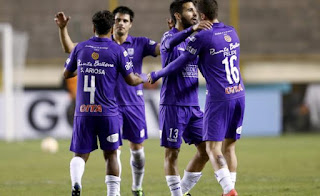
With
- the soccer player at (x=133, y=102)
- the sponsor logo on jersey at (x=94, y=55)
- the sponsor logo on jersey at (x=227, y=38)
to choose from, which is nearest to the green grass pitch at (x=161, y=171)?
the soccer player at (x=133, y=102)

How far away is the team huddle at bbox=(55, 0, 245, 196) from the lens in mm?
7656

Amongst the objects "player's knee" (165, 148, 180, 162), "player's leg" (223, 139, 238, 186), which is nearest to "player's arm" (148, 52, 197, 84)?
"player's knee" (165, 148, 180, 162)

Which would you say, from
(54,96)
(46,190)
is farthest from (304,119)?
(46,190)

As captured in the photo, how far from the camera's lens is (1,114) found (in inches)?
829

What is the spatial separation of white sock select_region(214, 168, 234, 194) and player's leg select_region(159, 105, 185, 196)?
0.65m

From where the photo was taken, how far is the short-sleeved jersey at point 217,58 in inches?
303

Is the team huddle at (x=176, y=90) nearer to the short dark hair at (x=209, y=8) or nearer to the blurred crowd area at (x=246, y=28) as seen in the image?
the short dark hair at (x=209, y=8)

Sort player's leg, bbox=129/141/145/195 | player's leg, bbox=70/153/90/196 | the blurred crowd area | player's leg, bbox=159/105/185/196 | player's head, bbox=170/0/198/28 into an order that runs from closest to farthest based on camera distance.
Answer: player's leg, bbox=70/153/90/196, player's leg, bbox=159/105/185/196, player's head, bbox=170/0/198/28, player's leg, bbox=129/141/145/195, the blurred crowd area

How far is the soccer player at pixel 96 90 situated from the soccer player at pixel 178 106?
59 centimetres

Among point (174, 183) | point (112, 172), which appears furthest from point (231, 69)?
point (112, 172)

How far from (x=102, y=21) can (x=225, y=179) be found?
6.50ft

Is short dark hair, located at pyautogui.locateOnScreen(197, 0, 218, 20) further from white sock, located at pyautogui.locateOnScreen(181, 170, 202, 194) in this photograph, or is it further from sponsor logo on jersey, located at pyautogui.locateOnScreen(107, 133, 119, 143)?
white sock, located at pyautogui.locateOnScreen(181, 170, 202, 194)

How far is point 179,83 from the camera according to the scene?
26.8 ft

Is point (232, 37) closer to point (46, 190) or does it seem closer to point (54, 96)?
point (46, 190)
